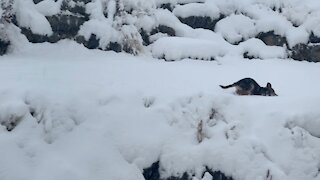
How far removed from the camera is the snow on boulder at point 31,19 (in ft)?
26.4

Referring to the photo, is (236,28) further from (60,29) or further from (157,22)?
(60,29)

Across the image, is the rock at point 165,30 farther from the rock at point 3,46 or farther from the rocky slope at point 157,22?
the rock at point 3,46

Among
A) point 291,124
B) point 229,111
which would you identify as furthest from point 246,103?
point 291,124

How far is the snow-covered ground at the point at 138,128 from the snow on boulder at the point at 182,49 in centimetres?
197

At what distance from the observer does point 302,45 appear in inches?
387

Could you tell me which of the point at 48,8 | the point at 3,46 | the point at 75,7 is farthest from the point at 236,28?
the point at 3,46

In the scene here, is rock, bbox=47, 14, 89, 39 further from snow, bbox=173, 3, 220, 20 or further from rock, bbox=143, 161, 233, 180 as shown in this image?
rock, bbox=143, 161, 233, 180

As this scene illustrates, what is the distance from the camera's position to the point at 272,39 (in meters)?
10.0

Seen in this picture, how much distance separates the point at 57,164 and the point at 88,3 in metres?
4.61

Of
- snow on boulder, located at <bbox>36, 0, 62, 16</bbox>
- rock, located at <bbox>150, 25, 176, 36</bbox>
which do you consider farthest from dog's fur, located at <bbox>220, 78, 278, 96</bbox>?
snow on boulder, located at <bbox>36, 0, 62, 16</bbox>

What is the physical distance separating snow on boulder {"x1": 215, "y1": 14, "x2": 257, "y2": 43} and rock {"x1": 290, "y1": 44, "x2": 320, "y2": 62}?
3.11 feet

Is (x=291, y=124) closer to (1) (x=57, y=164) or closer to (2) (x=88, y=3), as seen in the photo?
(1) (x=57, y=164)

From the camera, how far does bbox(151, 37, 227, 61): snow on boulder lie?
29.3 feet

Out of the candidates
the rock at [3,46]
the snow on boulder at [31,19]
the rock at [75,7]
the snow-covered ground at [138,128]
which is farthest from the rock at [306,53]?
the rock at [3,46]
